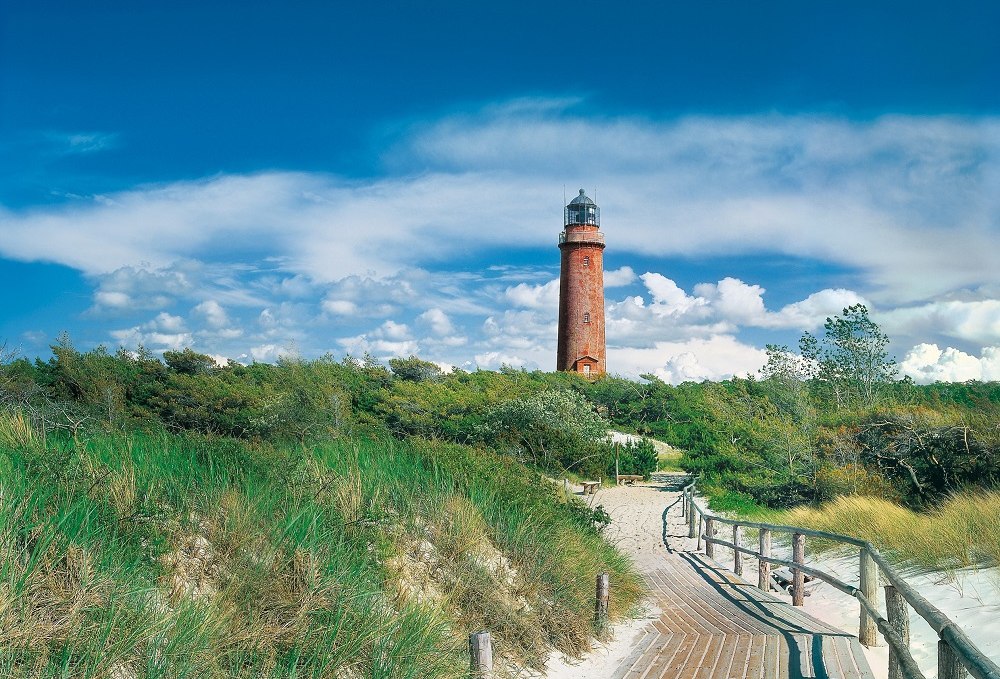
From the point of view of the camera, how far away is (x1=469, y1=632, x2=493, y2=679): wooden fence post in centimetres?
554

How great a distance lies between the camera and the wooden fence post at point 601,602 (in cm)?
802

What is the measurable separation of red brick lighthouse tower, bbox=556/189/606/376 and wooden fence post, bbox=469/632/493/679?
40691 millimetres

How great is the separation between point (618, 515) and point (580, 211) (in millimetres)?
28724

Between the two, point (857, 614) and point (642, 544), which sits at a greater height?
point (857, 614)

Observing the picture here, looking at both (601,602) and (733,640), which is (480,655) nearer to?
(601,602)

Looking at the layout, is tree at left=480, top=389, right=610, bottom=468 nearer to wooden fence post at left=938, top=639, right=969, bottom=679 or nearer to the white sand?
the white sand

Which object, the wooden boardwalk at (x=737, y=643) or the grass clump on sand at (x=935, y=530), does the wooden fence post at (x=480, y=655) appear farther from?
the grass clump on sand at (x=935, y=530)

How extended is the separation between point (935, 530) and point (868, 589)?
4215 mm

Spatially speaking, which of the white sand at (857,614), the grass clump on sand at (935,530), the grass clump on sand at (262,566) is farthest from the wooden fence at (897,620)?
the grass clump on sand at (262,566)

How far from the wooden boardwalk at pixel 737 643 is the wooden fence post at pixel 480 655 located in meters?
1.79

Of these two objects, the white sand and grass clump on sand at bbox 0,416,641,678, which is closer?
grass clump on sand at bbox 0,416,641,678

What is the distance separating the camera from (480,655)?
219 inches

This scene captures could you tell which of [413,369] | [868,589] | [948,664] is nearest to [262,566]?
[948,664]

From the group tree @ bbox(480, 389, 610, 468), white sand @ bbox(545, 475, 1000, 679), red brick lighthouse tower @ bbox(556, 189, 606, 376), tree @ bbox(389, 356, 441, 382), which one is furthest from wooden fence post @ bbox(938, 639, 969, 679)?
red brick lighthouse tower @ bbox(556, 189, 606, 376)
